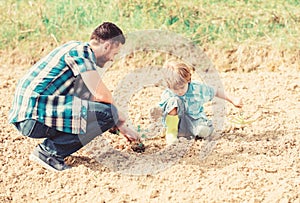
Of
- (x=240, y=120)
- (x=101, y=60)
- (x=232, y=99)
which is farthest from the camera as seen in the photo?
(x=240, y=120)

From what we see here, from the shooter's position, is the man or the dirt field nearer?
the dirt field

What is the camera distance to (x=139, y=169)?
3.68 m

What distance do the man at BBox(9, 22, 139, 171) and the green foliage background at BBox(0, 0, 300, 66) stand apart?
2206 mm

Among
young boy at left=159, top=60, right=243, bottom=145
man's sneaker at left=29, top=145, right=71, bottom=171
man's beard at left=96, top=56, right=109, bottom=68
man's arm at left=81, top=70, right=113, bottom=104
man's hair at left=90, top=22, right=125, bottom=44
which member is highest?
man's hair at left=90, top=22, right=125, bottom=44

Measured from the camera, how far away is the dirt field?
3.35 m

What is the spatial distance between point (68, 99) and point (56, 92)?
8 centimetres

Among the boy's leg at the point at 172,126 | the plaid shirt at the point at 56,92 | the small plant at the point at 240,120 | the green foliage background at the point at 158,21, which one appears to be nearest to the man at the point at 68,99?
the plaid shirt at the point at 56,92

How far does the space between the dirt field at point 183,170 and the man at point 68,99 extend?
0.19m

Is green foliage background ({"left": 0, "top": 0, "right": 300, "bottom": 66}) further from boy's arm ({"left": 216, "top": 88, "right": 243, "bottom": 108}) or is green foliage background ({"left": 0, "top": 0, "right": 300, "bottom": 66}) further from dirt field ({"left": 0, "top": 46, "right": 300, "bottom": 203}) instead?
boy's arm ({"left": 216, "top": 88, "right": 243, "bottom": 108})

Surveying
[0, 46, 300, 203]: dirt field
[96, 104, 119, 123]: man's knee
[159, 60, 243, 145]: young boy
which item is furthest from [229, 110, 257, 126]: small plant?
[96, 104, 119, 123]: man's knee

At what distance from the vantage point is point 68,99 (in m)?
3.58

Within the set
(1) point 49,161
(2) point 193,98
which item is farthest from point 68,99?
(2) point 193,98

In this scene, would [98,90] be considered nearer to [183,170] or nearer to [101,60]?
[101,60]

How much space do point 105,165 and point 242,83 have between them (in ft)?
5.92
